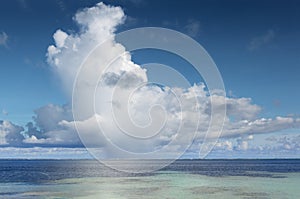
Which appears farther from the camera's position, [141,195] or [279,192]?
→ [279,192]

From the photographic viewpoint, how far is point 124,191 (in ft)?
187

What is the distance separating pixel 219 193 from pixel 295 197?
10.4m

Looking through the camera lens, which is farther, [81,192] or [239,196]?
[81,192]

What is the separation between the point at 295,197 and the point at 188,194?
14.6 m

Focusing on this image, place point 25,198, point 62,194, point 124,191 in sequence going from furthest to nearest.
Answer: point 124,191 → point 62,194 → point 25,198

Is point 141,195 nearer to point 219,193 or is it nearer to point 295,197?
point 219,193

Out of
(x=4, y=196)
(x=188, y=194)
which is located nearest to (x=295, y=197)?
(x=188, y=194)

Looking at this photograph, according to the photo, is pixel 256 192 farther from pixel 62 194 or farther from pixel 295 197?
pixel 62 194

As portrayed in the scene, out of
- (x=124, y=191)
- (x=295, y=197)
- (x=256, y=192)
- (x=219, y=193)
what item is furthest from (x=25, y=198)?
(x=295, y=197)

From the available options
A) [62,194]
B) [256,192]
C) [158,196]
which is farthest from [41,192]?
[256,192]

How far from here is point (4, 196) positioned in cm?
5178

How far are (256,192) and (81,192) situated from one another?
2632 cm

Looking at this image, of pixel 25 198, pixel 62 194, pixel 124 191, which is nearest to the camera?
pixel 25 198

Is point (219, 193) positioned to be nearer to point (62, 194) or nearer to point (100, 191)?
point (100, 191)
